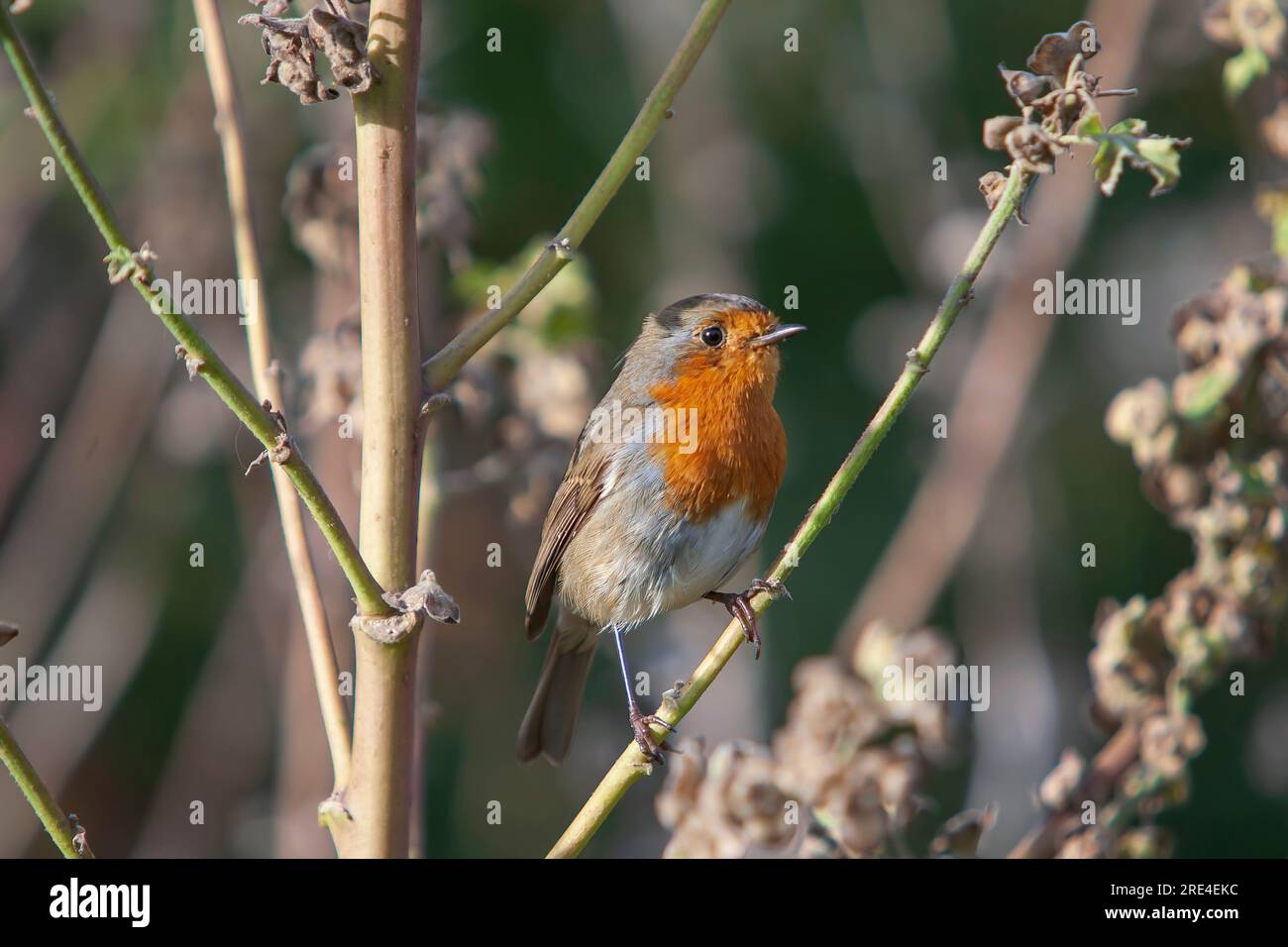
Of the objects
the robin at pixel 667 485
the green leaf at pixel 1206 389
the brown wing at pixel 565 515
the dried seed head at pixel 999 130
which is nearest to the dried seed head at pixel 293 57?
the dried seed head at pixel 999 130

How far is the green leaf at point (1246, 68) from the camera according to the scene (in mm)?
2564

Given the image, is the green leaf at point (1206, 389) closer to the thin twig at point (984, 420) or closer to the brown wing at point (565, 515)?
the thin twig at point (984, 420)

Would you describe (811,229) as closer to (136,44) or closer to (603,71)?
(603,71)

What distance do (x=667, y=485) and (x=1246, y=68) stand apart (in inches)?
65.5

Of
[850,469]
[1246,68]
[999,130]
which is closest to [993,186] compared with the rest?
[999,130]

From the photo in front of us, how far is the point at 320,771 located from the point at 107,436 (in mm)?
1405

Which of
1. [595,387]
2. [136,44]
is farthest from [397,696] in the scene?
[136,44]

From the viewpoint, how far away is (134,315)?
174 inches

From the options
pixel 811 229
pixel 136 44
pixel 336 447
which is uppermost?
pixel 136 44

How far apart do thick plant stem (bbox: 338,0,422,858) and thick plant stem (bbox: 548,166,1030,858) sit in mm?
220

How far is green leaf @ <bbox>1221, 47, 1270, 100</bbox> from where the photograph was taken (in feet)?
8.41

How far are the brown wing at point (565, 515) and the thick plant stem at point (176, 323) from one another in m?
2.38

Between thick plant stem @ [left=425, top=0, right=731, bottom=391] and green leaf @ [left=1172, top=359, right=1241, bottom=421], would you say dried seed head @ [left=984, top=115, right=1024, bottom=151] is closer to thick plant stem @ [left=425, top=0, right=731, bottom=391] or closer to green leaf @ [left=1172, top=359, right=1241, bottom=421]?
thick plant stem @ [left=425, top=0, right=731, bottom=391]

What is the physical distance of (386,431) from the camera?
4.84 ft
